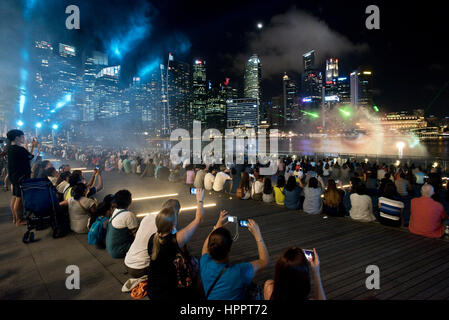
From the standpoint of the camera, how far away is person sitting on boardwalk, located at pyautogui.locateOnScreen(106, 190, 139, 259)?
3.53 meters

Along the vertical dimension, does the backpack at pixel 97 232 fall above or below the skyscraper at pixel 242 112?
below

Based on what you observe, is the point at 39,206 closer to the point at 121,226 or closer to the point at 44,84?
the point at 121,226

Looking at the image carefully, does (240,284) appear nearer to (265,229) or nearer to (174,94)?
(265,229)

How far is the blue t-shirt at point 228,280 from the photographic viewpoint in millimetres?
1913

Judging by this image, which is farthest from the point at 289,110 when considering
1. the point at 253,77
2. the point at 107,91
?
the point at 107,91

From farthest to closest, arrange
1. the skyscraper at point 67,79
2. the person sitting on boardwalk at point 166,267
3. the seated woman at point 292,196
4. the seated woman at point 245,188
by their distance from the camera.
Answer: the skyscraper at point 67,79, the seated woman at point 245,188, the seated woman at point 292,196, the person sitting on boardwalk at point 166,267

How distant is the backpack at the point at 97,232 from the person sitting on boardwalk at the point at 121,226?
54 centimetres

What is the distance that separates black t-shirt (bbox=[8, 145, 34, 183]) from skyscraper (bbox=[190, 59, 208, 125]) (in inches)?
5434

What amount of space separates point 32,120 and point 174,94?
312 feet

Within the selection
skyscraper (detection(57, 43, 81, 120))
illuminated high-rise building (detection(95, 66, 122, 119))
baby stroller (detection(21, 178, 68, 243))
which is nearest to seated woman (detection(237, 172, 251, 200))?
baby stroller (detection(21, 178, 68, 243))

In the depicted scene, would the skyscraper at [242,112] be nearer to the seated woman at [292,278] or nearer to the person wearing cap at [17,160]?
the person wearing cap at [17,160]

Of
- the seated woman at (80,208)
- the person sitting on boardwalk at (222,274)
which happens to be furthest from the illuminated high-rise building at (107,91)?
the person sitting on boardwalk at (222,274)
